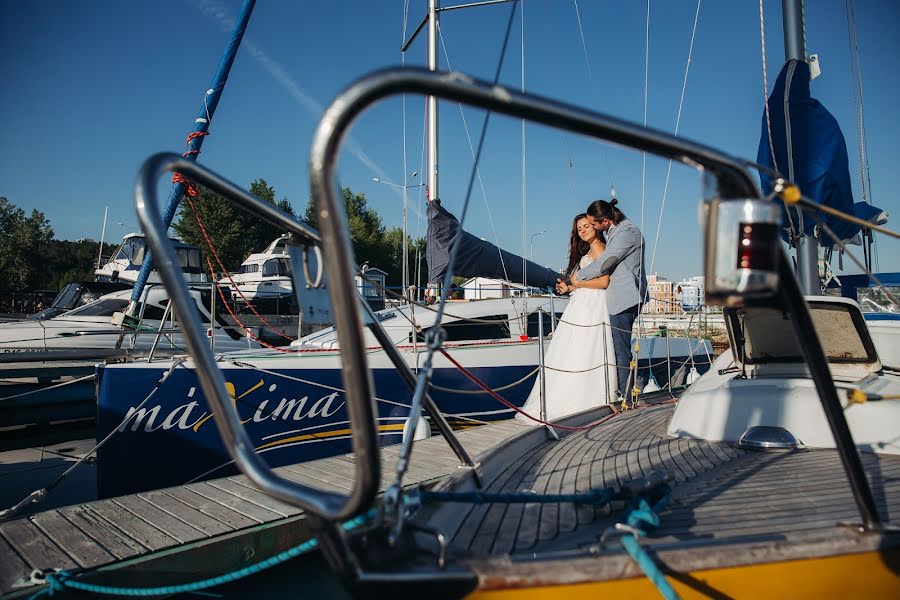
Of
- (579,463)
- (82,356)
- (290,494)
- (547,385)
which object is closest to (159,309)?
(82,356)

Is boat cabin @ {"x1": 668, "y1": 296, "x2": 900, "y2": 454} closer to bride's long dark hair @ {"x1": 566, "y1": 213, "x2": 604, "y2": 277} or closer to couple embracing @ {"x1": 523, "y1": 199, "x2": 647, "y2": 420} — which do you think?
couple embracing @ {"x1": 523, "y1": 199, "x2": 647, "y2": 420}

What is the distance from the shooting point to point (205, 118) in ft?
22.7

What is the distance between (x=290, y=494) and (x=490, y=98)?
2.98 feet

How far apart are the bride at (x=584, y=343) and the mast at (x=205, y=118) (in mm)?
4373

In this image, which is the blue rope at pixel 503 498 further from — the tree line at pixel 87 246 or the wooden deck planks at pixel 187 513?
the tree line at pixel 87 246

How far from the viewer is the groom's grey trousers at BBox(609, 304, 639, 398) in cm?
503

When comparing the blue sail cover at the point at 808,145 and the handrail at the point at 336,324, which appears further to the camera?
the blue sail cover at the point at 808,145

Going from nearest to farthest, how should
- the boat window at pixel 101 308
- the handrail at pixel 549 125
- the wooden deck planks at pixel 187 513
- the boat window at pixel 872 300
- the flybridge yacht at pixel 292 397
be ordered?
the handrail at pixel 549 125 < the wooden deck planks at pixel 187 513 < the flybridge yacht at pixel 292 397 < the boat window at pixel 872 300 < the boat window at pixel 101 308

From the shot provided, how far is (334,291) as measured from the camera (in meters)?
0.99

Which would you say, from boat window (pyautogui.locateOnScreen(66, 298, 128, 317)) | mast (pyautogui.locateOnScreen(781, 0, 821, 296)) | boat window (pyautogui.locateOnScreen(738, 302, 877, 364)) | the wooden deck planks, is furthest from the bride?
boat window (pyautogui.locateOnScreen(66, 298, 128, 317))

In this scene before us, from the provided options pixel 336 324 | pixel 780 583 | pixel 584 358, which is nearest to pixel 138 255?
pixel 584 358

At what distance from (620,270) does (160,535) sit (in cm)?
398

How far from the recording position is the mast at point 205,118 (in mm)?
6441

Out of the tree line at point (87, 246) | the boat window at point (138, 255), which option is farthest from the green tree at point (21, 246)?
the boat window at point (138, 255)
